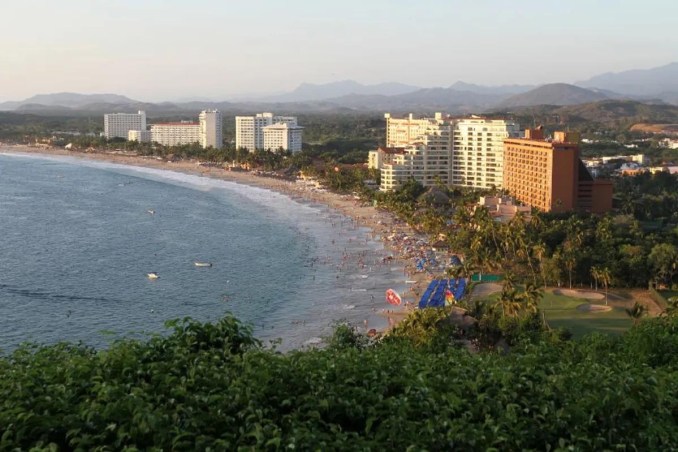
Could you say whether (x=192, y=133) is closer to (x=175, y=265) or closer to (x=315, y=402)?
(x=175, y=265)

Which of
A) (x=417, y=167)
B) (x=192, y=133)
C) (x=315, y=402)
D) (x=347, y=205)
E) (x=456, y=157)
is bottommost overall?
(x=347, y=205)

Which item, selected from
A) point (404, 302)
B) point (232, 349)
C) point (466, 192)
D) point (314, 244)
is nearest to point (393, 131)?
point (466, 192)

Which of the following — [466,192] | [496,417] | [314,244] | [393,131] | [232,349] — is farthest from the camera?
[393,131]

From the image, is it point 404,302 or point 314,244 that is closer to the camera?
point 404,302

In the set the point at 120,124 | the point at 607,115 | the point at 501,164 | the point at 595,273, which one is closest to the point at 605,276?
the point at 595,273

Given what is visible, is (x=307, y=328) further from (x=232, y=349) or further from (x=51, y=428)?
(x=51, y=428)

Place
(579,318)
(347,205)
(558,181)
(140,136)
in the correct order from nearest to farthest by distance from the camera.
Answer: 1. (579,318)
2. (558,181)
3. (347,205)
4. (140,136)

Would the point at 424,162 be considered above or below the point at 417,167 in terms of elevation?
above

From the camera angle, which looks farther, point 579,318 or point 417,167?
point 417,167
